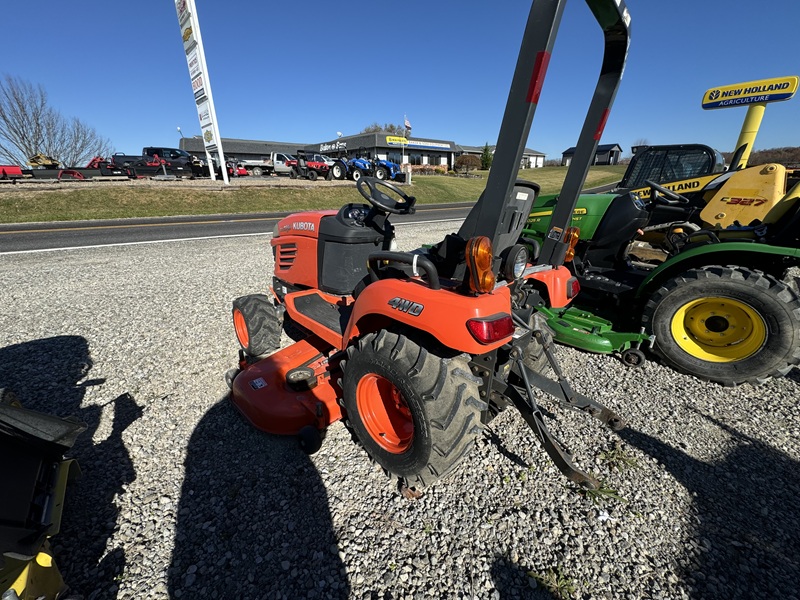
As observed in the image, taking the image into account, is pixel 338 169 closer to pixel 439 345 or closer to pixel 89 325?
pixel 89 325

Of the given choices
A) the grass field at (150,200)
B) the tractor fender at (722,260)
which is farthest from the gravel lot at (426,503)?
the grass field at (150,200)

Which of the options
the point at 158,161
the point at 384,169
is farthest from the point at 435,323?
the point at 158,161

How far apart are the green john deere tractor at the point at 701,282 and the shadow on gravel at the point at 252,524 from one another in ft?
7.82

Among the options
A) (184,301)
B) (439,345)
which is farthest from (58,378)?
(439,345)

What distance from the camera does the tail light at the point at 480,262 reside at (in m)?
1.48

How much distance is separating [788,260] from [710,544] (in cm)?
299

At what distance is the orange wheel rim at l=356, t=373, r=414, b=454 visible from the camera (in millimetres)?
2064

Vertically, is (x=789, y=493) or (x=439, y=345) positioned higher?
(x=439, y=345)

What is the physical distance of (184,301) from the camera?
4582mm

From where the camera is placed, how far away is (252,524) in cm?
174

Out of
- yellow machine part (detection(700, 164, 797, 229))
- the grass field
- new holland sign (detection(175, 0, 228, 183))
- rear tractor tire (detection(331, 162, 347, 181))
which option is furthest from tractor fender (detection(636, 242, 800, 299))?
rear tractor tire (detection(331, 162, 347, 181))

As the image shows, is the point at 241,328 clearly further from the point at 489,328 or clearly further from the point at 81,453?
the point at 489,328

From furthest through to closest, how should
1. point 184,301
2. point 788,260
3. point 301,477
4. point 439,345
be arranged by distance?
point 184,301, point 788,260, point 301,477, point 439,345

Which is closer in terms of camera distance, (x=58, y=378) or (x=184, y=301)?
(x=58, y=378)
